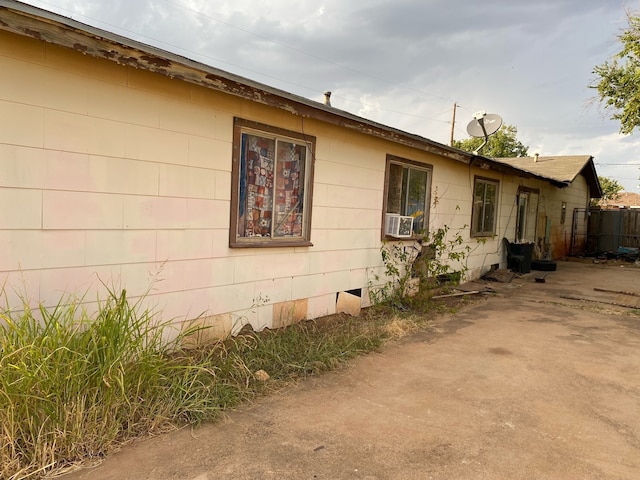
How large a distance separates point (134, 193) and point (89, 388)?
5.68 feet

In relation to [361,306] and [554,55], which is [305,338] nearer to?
[361,306]

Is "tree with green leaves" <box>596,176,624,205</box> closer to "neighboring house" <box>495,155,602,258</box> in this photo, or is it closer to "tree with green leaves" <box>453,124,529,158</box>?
"tree with green leaves" <box>453,124,529,158</box>

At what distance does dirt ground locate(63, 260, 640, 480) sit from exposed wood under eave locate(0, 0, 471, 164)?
2.80 meters

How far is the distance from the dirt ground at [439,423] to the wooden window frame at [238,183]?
168cm

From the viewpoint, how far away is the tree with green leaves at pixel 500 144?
108 ft

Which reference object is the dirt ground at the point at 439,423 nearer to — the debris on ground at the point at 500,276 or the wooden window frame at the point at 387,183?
the wooden window frame at the point at 387,183

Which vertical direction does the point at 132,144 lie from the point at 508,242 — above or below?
above

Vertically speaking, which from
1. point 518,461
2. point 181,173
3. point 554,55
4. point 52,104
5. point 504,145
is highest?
point 504,145

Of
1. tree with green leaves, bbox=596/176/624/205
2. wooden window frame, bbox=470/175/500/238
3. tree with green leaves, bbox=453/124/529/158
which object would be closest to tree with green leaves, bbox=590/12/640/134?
wooden window frame, bbox=470/175/500/238

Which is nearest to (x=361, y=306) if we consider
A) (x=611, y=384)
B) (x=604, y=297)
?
(x=611, y=384)

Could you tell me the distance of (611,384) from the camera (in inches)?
161

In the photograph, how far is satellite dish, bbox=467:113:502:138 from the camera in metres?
10.4

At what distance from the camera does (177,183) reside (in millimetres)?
4066

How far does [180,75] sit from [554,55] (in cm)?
1176
